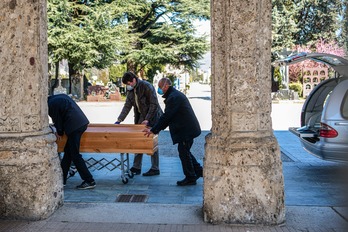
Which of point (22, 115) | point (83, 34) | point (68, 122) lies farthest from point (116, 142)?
point (83, 34)

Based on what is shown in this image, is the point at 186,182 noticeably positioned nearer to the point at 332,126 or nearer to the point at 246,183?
the point at 246,183

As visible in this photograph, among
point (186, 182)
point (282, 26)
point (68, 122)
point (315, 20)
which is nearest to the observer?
point (68, 122)

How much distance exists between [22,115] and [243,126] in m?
2.58

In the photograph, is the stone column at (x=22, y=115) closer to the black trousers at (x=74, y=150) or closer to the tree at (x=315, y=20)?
the black trousers at (x=74, y=150)

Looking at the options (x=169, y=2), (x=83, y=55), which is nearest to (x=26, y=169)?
(x=83, y=55)

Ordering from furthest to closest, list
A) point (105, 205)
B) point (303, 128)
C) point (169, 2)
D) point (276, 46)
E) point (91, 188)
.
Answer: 1. point (276, 46)
2. point (169, 2)
3. point (303, 128)
4. point (91, 188)
5. point (105, 205)

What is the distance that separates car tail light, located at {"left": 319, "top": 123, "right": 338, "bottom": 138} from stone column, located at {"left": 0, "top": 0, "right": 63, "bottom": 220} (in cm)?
456

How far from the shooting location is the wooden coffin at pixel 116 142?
21.6 feet

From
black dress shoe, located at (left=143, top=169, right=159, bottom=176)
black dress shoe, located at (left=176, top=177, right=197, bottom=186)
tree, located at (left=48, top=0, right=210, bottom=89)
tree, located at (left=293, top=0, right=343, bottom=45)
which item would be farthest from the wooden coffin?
tree, located at (left=293, top=0, right=343, bottom=45)

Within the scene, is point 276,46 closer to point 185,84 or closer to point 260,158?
point 185,84

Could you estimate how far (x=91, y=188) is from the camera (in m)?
6.84

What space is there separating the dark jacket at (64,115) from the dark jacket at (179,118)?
1.31 m

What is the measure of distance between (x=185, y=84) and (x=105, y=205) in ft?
123

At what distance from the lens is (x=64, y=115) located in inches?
253
